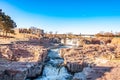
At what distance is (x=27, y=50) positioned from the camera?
132 ft

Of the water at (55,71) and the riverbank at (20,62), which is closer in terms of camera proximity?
the riverbank at (20,62)

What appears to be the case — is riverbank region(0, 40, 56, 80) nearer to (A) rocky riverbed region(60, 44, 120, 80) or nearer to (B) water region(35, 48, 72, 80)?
(B) water region(35, 48, 72, 80)

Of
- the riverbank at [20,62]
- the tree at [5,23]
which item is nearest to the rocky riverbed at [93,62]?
the riverbank at [20,62]

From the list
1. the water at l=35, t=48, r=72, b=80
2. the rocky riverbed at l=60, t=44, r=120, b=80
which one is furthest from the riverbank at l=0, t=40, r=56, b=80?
the rocky riverbed at l=60, t=44, r=120, b=80

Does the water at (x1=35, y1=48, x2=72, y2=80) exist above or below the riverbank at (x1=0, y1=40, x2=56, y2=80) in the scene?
below

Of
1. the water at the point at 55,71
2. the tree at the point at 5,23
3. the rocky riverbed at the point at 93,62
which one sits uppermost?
the tree at the point at 5,23

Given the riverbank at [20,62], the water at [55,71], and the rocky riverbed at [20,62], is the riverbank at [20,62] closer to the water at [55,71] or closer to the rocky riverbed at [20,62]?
the rocky riverbed at [20,62]

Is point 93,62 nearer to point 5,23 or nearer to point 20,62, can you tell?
point 20,62

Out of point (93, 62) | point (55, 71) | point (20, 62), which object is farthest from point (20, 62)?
point (93, 62)

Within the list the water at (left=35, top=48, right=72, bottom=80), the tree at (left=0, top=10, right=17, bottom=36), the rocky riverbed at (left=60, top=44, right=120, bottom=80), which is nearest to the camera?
the rocky riverbed at (left=60, top=44, right=120, bottom=80)

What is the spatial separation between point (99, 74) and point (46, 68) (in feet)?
30.8

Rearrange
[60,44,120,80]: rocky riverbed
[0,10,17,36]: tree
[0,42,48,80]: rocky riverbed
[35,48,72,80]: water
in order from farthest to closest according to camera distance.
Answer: [0,10,17,36]: tree < [35,48,72,80]: water < [60,44,120,80]: rocky riverbed < [0,42,48,80]: rocky riverbed

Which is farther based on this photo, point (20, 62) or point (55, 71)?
point (55, 71)

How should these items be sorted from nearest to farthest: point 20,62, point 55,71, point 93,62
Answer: point 20,62 → point 55,71 → point 93,62
